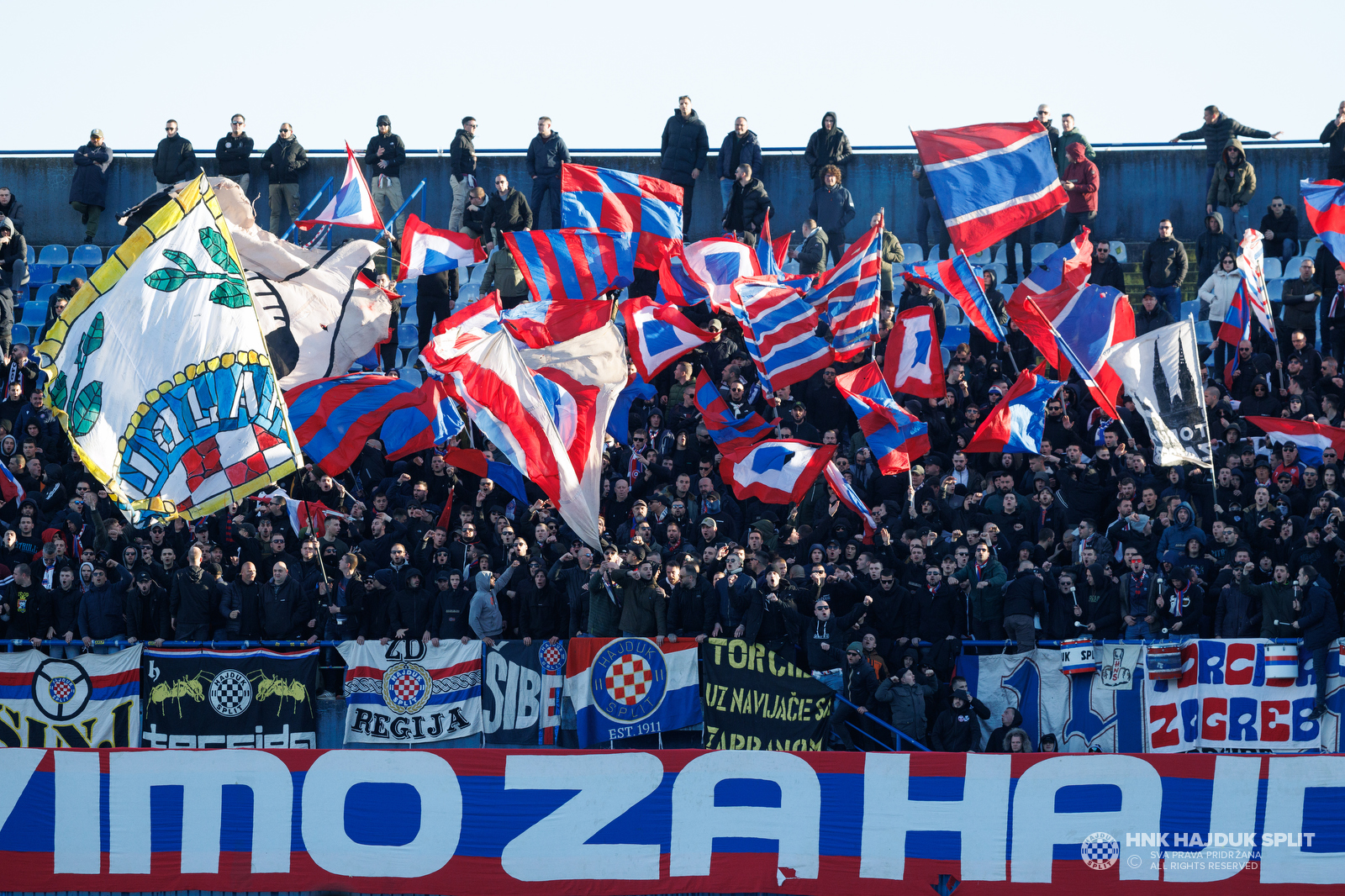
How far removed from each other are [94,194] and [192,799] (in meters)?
15.1

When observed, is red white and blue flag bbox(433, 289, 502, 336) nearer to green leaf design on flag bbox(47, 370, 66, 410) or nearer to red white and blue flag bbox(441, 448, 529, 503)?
red white and blue flag bbox(441, 448, 529, 503)

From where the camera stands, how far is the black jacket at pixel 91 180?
100ft

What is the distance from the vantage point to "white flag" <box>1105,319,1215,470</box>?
21312mm

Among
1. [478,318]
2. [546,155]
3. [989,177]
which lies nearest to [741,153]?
[546,155]

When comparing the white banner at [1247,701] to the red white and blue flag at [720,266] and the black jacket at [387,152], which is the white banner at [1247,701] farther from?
the black jacket at [387,152]

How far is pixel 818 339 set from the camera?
23.9 m

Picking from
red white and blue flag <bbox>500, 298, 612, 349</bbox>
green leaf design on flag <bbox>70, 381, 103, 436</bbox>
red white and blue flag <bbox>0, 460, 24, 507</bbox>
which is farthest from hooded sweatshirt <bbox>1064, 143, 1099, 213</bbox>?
green leaf design on flag <bbox>70, 381, 103, 436</bbox>

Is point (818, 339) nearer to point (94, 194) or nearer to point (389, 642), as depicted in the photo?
point (389, 642)

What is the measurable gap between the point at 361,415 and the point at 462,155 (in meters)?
7.44

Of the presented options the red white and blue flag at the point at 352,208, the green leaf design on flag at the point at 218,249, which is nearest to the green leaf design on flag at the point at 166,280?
the green leaf design on flag at the point at 218,249

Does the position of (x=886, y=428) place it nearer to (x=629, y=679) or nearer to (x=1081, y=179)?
(x=629, y=679)

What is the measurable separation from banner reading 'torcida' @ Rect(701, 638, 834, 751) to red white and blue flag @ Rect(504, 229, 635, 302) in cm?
620

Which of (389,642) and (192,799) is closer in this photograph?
(192,799)

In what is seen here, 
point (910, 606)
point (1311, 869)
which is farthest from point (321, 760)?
point (1311, 869)
